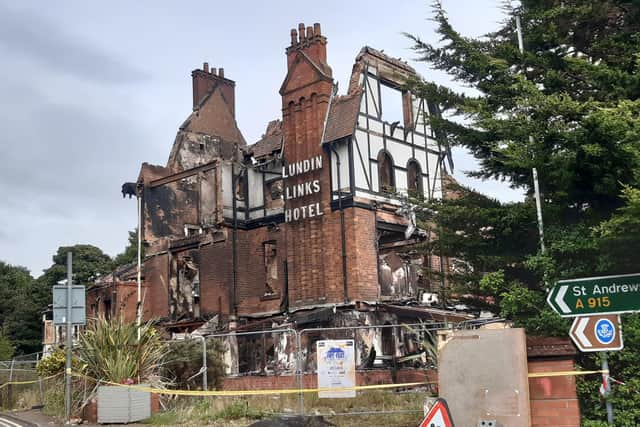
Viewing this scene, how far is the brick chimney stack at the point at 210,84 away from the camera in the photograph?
114 feet

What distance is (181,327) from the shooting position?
29.8 m

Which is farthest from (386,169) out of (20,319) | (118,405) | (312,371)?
(20,319)

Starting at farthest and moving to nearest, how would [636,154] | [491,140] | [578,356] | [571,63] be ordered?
[491,140], [571,63], [578,356], [636,154]

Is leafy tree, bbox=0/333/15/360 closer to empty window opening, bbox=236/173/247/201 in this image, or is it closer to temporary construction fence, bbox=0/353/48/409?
empty window opening, bbox=236/173/247/201

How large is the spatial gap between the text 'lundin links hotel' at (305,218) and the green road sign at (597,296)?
1399 cm

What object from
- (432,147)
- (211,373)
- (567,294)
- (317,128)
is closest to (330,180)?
(317,128)

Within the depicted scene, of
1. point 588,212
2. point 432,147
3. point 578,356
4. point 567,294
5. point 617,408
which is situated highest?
point 432,147

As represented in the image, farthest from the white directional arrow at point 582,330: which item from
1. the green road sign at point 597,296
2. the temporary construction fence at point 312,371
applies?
the temporary construction fence at point 312,371

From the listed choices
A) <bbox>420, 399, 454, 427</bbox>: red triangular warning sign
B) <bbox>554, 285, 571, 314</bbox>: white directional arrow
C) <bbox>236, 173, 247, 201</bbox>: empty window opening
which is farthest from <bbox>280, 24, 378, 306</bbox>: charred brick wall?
<bbox>420, 399, 454, 427</bbox>: red triangular warning sign

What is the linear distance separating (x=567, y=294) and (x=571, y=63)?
11.8ft

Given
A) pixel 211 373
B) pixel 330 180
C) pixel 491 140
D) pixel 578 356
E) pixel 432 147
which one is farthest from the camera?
pixel 432 147

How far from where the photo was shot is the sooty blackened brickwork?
25.1m

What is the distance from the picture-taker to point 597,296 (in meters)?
8.20

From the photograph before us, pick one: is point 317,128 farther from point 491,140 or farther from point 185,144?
point 491,140
